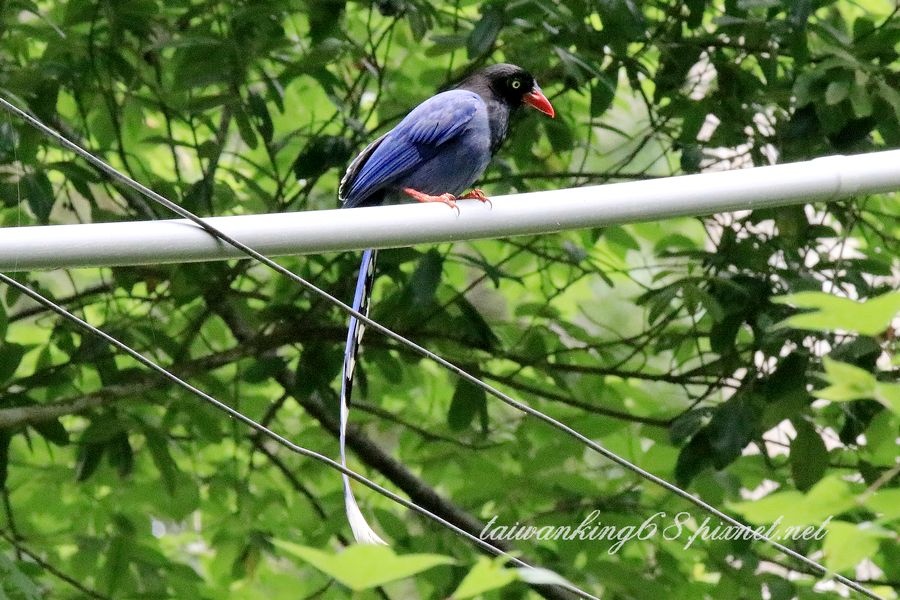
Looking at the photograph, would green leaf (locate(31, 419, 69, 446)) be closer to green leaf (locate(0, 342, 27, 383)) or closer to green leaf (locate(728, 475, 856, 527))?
green leaf (locate(0, 342, 27, 383))

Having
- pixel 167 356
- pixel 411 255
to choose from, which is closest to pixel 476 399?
pixel 411 255

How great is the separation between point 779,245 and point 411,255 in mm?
1319

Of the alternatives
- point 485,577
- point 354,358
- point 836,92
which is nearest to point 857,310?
point 485,577

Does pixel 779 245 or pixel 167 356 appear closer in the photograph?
pixel 779 245

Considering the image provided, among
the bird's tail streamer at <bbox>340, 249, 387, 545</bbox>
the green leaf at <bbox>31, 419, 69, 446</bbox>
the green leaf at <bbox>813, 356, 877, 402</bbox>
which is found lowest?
the green leaf at <bbox>31, 419, 69, 446</bbox>

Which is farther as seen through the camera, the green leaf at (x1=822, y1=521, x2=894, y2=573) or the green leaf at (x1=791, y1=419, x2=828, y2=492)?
the green leaf at (x1=791, y1=419, x2=828, y2=492)

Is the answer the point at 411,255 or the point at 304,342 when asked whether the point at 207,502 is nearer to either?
the point at 304,342

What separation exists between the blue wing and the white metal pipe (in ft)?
4.80

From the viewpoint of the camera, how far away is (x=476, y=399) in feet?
16.3

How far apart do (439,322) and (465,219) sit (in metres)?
2.17

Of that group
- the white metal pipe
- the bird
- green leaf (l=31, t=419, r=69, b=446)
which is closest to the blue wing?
the bird

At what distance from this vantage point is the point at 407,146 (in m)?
4.40

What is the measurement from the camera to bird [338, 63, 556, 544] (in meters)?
4.39

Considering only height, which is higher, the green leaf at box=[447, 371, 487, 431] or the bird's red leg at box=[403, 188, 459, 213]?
the bird's red leg at box=[403, 188, 459, 213]
